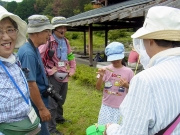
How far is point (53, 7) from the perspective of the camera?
1804 inches

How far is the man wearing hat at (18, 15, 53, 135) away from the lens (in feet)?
7.00

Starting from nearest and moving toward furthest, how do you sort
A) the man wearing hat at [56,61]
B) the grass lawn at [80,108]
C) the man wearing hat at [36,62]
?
the man wearing hat at [36,62] → the man wearing hat at [56,61] → the grass lawn at [80,108]

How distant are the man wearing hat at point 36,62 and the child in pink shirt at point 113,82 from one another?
0.72m

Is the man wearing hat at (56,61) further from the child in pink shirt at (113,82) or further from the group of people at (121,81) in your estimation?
the child in pink shirt at (113,82)

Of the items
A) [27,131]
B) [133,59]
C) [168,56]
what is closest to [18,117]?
[27,131]

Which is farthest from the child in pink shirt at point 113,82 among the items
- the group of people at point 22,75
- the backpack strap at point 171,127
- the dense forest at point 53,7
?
the dense forest at point 53,7

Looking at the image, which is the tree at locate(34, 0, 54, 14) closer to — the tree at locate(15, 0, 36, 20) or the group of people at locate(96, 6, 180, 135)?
the tree at locate(15, 0, 36, 20)

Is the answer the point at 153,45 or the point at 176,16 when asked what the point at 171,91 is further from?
the point at 176,16

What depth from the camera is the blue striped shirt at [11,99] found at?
144cm

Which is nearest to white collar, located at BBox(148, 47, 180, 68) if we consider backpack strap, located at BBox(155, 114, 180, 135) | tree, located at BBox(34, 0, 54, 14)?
backpack strap, located at BBox(155, 114, 180, 135)

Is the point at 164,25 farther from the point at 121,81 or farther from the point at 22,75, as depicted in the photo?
the point at 121,81

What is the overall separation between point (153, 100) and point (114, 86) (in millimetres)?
1631

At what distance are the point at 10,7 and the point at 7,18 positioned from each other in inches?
Result: 2611

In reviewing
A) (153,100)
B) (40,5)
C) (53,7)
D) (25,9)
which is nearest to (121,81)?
(153,100)
